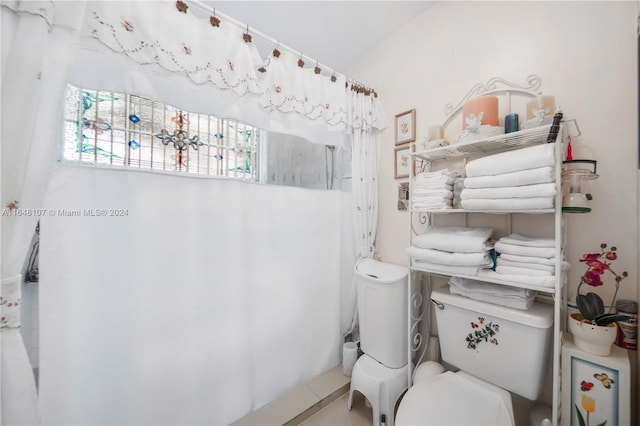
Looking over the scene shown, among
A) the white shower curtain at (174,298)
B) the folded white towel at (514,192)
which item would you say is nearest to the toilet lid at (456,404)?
the white shower curtain at (174,298)

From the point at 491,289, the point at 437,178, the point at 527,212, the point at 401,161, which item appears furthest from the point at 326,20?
the point at 491,289

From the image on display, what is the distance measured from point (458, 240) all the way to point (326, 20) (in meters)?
1.58

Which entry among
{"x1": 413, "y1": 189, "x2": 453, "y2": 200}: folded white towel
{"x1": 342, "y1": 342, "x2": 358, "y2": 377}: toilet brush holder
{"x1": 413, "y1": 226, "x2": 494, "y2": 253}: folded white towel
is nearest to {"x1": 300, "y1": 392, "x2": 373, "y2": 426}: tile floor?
{"x1": 342, "y1": 342, "x2": 358, "y2": 377}: toilet brush holder

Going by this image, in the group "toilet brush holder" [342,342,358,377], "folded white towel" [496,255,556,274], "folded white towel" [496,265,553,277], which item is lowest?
"toilet brush holder" [342,342,358,377]

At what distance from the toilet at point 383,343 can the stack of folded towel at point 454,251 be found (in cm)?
22

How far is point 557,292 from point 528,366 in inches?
13.3

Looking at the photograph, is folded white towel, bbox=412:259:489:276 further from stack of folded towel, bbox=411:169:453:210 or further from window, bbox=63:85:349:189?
window, bbox=63:85:349:189

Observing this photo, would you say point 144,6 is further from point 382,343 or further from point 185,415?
point 382,343

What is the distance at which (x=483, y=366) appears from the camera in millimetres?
1091

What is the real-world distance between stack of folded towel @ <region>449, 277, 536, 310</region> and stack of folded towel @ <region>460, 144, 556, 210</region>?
0.37 m

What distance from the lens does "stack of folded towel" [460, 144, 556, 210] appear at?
88cm

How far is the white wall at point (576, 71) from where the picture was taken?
0.93 meters

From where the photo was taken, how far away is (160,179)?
1.04 metres

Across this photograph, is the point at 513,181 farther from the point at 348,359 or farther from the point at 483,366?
the point at 348,359
